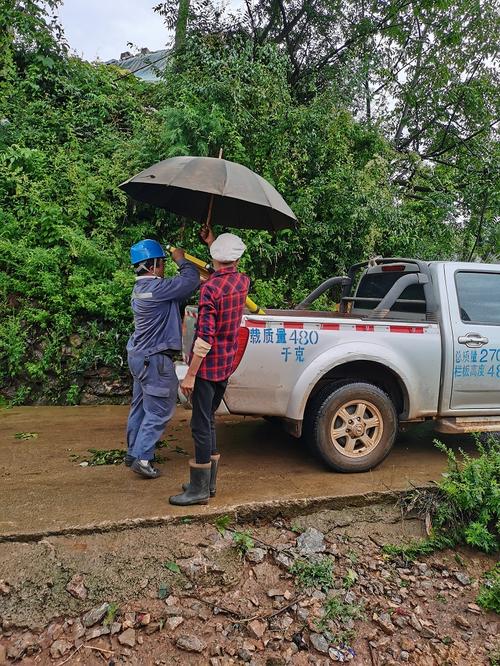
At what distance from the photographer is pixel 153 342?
12.1 feet

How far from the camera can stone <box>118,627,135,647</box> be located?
2377 mm

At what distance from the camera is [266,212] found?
4109 mm

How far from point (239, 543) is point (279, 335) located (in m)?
1.47

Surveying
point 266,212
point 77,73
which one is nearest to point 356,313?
point 266,212

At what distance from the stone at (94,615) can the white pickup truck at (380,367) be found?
155 cm

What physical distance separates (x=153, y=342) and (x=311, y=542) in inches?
69.8

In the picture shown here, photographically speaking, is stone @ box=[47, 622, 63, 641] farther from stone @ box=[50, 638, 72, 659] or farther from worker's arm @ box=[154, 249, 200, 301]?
worker's arm @ box=[154, 249, 200, 301]

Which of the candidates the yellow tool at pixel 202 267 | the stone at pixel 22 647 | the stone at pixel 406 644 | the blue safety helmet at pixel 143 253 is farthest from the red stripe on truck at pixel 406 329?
the stone at pixel 22 647

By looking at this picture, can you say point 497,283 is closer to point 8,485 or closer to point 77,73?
point 8,485

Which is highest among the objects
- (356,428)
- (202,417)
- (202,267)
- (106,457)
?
(202,267)

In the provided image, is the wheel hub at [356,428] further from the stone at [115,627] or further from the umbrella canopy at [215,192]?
the stone at [115,627]

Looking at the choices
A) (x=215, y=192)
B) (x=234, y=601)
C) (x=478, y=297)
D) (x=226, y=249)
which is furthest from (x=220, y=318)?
(x=478, y=297)

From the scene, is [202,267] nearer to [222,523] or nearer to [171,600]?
[222,523]

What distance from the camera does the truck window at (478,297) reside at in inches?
170
